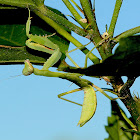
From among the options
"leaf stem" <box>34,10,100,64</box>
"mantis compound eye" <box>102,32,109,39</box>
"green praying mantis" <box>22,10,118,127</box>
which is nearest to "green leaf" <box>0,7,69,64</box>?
"green praying mantis" <box>22,10,118,127</box>

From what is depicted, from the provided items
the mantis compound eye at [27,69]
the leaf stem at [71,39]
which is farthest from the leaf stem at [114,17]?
the mantis compound eye at [27,69]

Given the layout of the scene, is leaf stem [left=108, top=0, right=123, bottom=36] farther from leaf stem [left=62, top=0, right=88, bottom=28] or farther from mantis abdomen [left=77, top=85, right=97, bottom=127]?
mantis abdomen [left=77, top=85, right=97, bottom=127]

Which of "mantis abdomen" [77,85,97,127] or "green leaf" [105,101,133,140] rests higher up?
"mantis abdomen" [77,85,97,127]

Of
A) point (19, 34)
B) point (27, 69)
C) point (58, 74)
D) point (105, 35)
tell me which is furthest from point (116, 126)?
point (19, 34)

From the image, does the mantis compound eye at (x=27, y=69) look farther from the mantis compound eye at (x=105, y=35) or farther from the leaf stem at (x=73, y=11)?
the mantis compound eye at (x=105, y=35)

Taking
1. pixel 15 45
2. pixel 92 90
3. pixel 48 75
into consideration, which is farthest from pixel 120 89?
pixel 15 45

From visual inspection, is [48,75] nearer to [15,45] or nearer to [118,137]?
[15,45]
